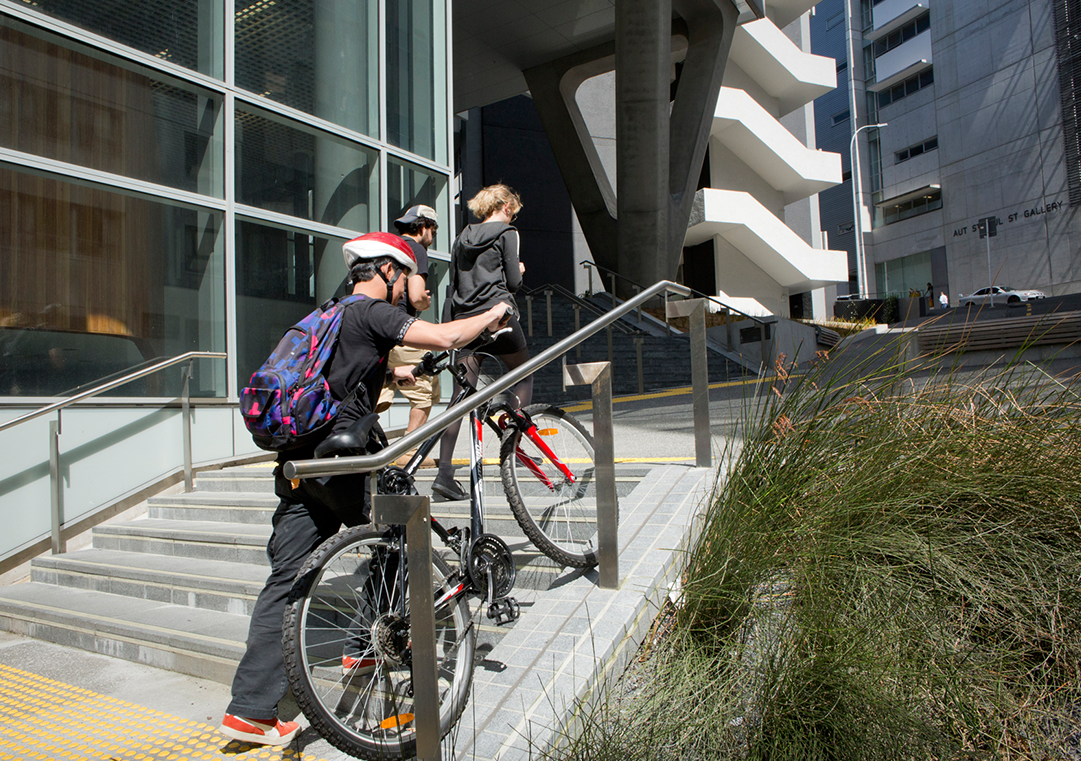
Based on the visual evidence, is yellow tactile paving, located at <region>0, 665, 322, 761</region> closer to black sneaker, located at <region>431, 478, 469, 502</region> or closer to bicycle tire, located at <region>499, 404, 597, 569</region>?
bicycle tire, located at <region>499, 404, 597, 569</region>

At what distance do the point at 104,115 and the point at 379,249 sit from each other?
4886 mm

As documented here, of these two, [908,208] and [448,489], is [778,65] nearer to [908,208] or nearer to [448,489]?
[908,208]

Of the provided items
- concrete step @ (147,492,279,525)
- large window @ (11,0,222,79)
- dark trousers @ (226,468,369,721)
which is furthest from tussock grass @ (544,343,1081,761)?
large window @ (11,0,222,79)

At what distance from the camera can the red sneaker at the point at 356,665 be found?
2734 millimetres

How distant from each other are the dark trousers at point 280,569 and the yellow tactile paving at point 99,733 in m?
0.29

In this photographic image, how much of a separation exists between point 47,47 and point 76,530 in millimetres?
3797

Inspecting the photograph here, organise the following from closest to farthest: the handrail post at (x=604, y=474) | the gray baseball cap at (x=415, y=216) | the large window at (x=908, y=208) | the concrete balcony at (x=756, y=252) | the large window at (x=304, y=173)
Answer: the handrail post at (x=604, y=474) → the gray baseball cap at (x=415, y=216) → the large window at (x=304, y=173) → the concrete balcony at (x=756, y=252) → the large window at (x=908, y=208)

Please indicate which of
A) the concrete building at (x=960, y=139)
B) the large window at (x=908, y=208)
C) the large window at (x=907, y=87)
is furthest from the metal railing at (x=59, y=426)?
the large window at (x=907, y=87)

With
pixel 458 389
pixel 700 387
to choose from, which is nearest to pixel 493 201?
pixel 458 389

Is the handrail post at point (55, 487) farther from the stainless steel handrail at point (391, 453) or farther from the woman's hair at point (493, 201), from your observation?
the stainless steel handrail at point (391, 453)

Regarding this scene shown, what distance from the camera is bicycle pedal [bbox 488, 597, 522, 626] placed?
3.05 m

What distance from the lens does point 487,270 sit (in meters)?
4.41

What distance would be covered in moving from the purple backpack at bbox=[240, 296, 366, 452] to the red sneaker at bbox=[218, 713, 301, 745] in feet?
3.12

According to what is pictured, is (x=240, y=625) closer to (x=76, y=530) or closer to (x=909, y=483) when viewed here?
(x=76, y=530)
